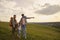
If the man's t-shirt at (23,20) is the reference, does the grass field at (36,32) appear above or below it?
below

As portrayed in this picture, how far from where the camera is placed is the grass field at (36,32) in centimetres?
1079

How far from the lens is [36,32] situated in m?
11.4

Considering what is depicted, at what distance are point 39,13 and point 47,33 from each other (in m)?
1.11

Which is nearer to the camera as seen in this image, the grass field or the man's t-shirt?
the man's t-shirt

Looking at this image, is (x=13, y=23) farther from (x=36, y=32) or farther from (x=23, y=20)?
(x=36, y=32)

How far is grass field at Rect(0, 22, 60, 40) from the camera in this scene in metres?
10.8

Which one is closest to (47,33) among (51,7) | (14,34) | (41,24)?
(41,24)

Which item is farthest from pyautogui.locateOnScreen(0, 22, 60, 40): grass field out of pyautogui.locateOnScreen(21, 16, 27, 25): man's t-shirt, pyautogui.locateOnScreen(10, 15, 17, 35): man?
pyautogui.locateOnScreen(21, 16, 27, 25): man's t-shirt

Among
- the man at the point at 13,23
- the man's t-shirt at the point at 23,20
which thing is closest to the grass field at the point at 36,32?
the man at the point at 13,23

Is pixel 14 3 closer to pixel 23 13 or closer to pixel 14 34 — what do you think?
pixel 23 13

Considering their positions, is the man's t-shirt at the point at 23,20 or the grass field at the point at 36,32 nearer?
the man's t-shirt at the point at 23,20

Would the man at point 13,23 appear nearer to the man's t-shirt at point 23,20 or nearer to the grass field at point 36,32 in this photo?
the man's t-shirt at point 23,20

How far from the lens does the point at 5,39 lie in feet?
33.9

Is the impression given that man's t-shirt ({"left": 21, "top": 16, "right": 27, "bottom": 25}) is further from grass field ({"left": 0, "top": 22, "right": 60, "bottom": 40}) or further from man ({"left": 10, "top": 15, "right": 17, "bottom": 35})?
grass field ({"left": 0, "top": 22, "right": 60, "bottom": 40})
